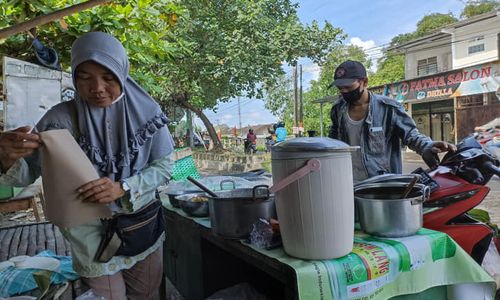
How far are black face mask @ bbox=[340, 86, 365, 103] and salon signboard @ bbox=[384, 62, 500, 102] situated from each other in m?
12.4

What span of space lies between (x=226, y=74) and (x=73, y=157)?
34.9ft

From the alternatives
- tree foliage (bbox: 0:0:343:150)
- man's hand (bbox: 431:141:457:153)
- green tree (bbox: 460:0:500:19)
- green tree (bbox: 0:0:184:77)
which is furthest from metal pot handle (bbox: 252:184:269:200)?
green tree (bbox: 460:0:500:19)

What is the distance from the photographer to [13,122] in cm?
335

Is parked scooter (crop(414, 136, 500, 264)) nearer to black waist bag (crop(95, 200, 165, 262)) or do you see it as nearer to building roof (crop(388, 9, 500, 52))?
black waist bag (crop(95, 200, 165, 262))

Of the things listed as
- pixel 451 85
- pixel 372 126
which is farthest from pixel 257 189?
pixel 451 85

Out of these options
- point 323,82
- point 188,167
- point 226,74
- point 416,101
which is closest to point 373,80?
point 323,82

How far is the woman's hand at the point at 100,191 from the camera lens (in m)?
1.17

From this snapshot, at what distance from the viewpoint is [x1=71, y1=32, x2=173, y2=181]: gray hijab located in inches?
49.2

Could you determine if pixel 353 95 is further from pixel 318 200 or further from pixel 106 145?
pixel 106 145

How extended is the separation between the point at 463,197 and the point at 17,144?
5.54 feet

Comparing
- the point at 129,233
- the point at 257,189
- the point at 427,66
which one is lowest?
the point at 129,233

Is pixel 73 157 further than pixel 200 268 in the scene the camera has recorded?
No

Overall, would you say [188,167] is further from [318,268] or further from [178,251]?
[318,268]

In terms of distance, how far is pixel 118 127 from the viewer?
131 cm
